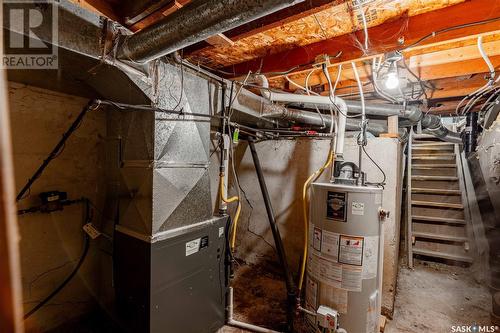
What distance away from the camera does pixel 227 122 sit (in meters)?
2.17

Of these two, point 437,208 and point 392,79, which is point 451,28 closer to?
point 392,79

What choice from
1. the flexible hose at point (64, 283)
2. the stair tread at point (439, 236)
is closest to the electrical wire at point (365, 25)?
the flexible hose at point (64, 283)

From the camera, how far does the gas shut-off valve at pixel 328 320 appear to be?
5.49 ft

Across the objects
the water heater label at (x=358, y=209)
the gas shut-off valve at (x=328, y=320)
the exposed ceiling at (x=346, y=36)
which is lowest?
the gas shut-off valve at (x=328, y=320)

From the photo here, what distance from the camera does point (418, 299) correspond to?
2.53 m

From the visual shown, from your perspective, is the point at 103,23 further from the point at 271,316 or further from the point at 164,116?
the point at 271,316

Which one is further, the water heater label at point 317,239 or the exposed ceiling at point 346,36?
the water heater label at point 317,239

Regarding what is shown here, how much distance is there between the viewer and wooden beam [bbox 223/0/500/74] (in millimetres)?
1378

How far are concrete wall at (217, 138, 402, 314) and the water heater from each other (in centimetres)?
76

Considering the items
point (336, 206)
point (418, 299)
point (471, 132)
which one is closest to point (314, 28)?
point (336, 206)

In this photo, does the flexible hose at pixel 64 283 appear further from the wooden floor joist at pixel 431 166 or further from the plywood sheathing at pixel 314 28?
the wooden floor joist at pixel 431 166

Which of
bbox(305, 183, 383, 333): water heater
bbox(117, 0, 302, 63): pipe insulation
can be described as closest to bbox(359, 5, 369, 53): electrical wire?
bbox(117, 0, 302, 63): pipe insulation

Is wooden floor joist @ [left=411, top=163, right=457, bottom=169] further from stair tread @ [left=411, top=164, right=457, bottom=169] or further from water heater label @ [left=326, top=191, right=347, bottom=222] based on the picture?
water heater label @ [left=326, top=191, right=347, bottom=222]

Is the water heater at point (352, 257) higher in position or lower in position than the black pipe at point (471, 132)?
lower
